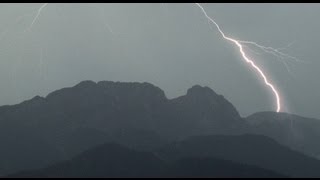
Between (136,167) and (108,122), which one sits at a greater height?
(108,122)

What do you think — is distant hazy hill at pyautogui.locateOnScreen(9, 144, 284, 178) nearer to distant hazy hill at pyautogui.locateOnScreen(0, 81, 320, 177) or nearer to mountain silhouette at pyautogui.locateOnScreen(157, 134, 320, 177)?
mountain silhouette at pyautogui.locateOnScreen(157, 134, 320, 177)

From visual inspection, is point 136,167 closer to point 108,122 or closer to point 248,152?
point 248,152

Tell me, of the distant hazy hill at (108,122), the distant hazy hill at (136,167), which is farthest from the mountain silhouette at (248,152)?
the distant hazy hill at (136,167)

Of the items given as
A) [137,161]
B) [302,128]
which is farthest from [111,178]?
[302,128]

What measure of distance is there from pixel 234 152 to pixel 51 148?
18.3 meters

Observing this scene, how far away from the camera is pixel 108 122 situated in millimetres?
60812

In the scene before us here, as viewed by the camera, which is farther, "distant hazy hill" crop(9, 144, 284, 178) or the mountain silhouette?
the mountain silhouette

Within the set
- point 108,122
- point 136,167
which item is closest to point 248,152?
point 136,167

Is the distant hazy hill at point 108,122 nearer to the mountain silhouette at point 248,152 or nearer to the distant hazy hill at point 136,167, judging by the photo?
the mountain silhouette at point 248,152

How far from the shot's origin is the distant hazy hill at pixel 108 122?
53.8 metres

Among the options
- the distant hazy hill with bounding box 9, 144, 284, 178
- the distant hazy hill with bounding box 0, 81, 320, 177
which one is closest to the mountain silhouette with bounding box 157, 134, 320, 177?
the distant hazy hill with bounding box 0, 81, 320, 177

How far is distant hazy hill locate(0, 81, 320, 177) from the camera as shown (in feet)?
177

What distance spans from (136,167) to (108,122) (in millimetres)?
22676

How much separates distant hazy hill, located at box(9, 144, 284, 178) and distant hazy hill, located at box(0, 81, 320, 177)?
9.09 meters
